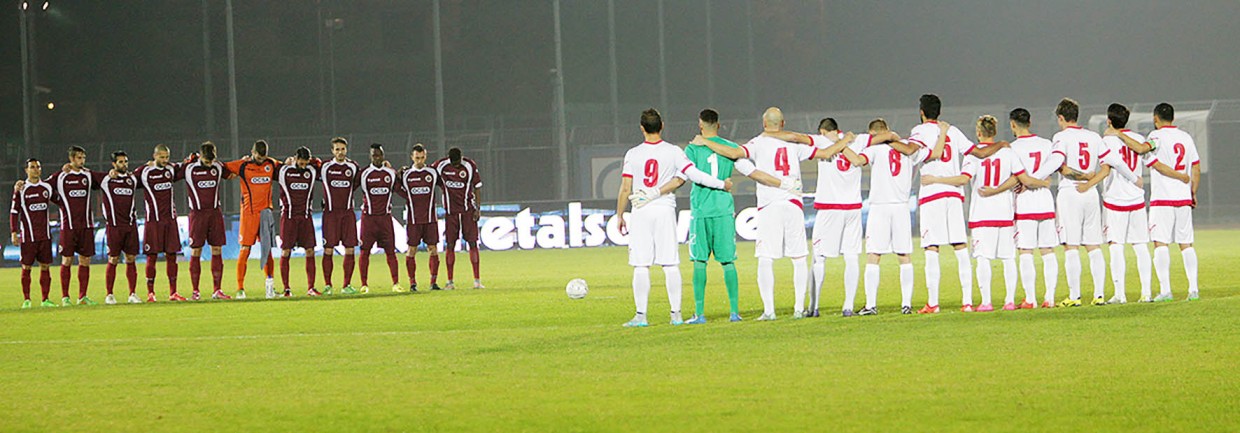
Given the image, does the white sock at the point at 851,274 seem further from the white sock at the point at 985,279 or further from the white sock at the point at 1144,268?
the white sock at the point at 1144,268

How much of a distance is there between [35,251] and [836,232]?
421 inches

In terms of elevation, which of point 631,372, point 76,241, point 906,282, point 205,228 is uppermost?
point 205,228

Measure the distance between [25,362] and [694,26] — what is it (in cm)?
4092

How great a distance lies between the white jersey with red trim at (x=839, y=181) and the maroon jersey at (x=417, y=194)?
25.8ft

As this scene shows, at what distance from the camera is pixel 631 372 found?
8.65m

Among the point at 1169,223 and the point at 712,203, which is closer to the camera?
the point at 712,203

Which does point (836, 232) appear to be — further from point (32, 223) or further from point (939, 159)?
point (32, 223)

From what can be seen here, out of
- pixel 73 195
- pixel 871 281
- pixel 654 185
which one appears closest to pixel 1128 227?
Result: pixel 871 281

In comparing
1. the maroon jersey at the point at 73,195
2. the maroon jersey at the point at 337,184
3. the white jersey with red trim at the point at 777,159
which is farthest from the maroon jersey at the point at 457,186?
the white jersey with red trim at the point at 777,159

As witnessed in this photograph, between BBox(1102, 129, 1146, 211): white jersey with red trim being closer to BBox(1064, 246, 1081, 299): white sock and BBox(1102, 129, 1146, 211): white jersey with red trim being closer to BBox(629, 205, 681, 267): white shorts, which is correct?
BBox(1064, 246, 1081, 299): white sock

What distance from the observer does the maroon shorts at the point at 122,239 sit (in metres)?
17.1

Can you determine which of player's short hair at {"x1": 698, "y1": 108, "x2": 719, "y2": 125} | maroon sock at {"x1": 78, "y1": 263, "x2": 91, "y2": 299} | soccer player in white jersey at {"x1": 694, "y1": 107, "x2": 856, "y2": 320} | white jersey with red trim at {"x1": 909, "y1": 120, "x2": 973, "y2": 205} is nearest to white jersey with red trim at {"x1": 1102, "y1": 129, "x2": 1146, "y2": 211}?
white jersey with red trim at {"x1": 909, "y1": 120, "x2": 973, "y2": 205}

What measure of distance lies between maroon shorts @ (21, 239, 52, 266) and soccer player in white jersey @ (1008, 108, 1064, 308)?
11886 millimetres

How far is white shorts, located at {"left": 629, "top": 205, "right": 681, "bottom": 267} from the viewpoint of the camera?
36.4ft
